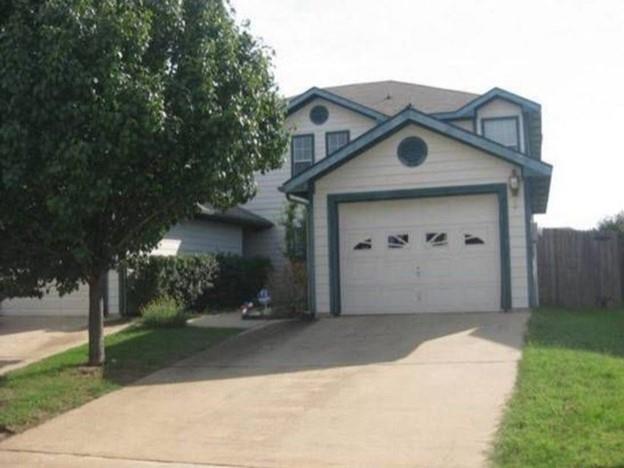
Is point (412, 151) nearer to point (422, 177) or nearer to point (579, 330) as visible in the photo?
point (422, 177)

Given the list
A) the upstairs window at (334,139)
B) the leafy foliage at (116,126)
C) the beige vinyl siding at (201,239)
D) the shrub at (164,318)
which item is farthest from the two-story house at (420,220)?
the upstairs window at (334,139)

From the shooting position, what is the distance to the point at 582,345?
11.3 meters

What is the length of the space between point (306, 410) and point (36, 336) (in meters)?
8.56

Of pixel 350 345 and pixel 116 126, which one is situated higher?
pixel 116 126

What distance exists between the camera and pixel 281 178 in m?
25.8

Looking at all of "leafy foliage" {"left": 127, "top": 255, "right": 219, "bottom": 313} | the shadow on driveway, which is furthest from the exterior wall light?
"leafy foliage" {"left": 127, "top": 255, "right": 219, "bottom": 313}

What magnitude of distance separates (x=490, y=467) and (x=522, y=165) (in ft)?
33.3

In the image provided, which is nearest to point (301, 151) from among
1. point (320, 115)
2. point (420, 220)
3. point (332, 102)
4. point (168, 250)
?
point (320, 115)

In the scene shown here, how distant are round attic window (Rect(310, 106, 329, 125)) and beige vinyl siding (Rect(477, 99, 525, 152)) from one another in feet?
16.4

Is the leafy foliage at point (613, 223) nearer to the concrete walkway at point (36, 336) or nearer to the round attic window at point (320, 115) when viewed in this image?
the round attic window at point (320, 115)

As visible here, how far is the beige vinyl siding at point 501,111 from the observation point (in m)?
21.8

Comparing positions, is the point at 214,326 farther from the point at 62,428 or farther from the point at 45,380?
the point at 62,428

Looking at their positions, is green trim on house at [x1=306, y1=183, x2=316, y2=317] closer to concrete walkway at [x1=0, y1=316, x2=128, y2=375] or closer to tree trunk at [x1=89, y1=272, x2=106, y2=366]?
concrete walkway at [x1=0, y1=316, x2=128, y2=375]

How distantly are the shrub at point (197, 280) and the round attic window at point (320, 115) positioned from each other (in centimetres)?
480
